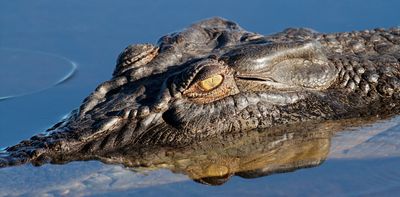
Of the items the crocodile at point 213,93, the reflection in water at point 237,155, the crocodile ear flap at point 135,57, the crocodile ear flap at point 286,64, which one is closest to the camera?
the reflection in water at point 237,155

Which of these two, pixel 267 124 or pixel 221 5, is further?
pixel 221 5

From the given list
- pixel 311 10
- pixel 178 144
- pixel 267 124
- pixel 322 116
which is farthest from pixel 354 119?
pixel 311 10

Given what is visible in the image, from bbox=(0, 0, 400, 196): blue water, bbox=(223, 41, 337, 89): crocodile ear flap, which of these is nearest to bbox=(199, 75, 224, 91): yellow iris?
bbox=(223, 41, 337, 89): crocodile ear flap

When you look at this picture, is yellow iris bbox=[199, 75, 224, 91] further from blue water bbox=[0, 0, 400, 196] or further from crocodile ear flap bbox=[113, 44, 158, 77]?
blue water bbox=[0, 0, 400, 196]

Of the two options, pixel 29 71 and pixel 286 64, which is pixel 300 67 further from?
pixel 29 71

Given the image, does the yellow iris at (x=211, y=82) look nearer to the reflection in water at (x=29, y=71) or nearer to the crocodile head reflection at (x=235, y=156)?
the crocodile head reflection at (x=235, y=156)

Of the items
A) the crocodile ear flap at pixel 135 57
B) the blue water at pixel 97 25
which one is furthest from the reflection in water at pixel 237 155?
the blue water at pixel 97 25

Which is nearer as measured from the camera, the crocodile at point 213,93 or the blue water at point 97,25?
the crocodile at point 213,93

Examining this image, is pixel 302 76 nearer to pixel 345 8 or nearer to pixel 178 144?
pixel 178 144
